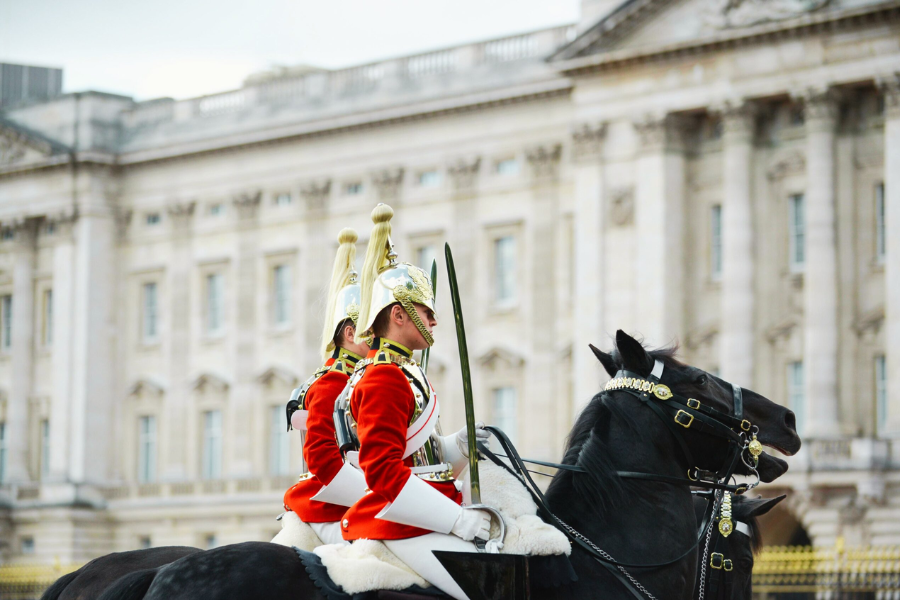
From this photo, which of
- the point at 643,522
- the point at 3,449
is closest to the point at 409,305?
the point at 643,522

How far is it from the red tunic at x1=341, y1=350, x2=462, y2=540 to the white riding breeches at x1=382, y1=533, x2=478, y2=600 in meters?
0.05

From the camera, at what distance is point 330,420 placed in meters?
7.10

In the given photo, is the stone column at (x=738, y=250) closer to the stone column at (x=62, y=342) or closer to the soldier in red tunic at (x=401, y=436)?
the stone column at (x=62, y=342)

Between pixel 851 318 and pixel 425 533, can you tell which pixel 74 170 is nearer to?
pixel 851 318

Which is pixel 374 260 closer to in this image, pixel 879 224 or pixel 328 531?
pixel 328 531

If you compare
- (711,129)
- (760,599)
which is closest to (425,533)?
(760,599)

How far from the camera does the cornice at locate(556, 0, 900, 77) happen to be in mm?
32156

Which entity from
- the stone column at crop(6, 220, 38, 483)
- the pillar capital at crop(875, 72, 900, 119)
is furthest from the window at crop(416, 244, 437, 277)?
the stone column at crop(6, 220, 38, 483)

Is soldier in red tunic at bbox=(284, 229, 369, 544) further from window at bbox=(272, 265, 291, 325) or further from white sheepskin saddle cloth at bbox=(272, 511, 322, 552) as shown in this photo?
window at bbox=(272, 265, 291, 325)

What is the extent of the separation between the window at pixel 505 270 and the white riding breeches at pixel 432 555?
3279cm

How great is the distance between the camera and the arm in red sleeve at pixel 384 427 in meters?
6.13

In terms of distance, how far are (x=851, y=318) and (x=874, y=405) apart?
1916mm

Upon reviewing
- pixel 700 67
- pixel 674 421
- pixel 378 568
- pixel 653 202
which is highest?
pixel 700 67

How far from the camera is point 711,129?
3562 centimetres
